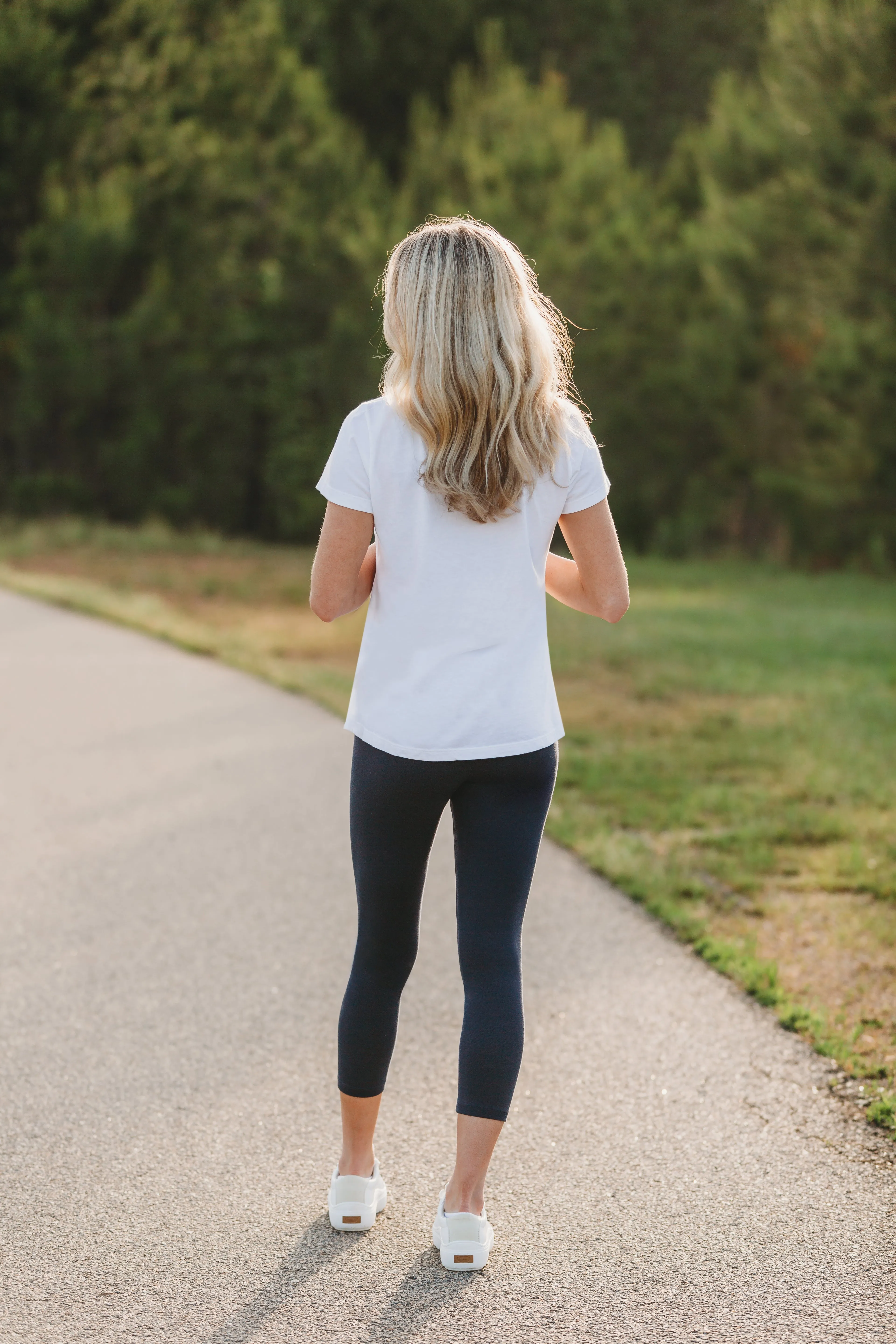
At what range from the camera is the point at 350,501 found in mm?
2342

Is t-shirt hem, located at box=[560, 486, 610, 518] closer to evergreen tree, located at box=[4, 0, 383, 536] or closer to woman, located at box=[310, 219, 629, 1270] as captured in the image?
woman, located at box=[310, 219, 629, 1270]

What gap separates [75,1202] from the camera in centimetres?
275

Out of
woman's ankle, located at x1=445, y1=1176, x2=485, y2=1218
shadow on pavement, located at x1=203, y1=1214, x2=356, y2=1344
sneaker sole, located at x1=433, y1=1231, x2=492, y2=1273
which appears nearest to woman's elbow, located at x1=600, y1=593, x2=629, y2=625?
woman's ankle, located at x1=445, y1=1176, x2=485, y2=1218

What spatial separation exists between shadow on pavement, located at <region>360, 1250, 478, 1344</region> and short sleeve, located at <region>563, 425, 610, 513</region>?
1.52 metres

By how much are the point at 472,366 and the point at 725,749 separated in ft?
16.9

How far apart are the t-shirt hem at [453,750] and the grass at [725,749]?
58.6 inches

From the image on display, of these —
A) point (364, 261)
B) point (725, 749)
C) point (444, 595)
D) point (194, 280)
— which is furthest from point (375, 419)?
point (194, 280)

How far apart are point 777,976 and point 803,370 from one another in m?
20.0

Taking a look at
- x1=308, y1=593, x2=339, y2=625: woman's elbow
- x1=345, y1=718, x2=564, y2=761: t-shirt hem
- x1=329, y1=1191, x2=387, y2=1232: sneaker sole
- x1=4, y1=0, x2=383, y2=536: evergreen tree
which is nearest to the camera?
x1=345, y1=718, x2=564, y2=761: t-shirt hem

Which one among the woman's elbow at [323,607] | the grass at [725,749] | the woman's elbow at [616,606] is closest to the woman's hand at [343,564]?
the woman's elbow at [323,607]

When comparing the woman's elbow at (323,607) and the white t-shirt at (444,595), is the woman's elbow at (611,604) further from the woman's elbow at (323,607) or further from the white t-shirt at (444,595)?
the woman's elbow at (323,607)

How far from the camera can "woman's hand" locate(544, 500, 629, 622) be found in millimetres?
2465

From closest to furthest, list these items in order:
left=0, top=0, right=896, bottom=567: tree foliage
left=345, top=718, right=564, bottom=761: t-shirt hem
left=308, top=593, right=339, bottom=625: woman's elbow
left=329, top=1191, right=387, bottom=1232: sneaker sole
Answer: left=345, top=718, right=564, bottom=761: t-shirt hem → left=308, top=593, right=339, bottom=625: woman's elbow → left=329, top=1191, right=387, bottom=1232: sneaker sole → left=0, top=0, right=896, bottom=567: tree foliage

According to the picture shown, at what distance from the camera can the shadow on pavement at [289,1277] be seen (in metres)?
2.32
